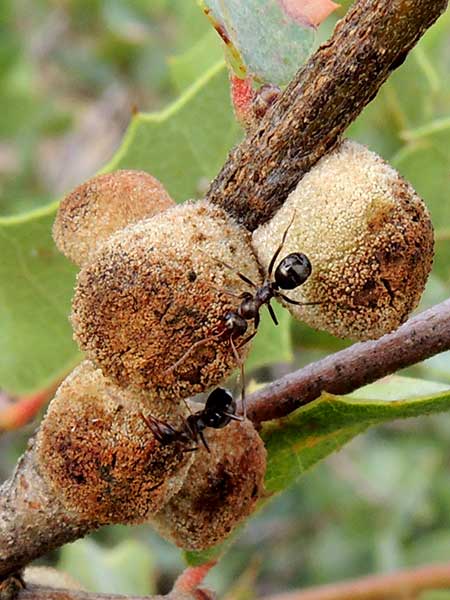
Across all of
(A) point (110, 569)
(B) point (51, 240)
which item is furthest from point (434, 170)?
(A) point (110, 569)

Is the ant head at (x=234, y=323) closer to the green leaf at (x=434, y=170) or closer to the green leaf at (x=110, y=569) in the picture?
the green leaf at (x=434, y=170)

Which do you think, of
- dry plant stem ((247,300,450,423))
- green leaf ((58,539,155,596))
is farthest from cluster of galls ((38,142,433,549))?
green leaf ((58,539,155,596))

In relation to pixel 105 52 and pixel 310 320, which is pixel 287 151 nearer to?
pixel 310 320

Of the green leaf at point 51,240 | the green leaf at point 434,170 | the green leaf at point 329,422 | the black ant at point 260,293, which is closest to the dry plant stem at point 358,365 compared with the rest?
the green leaf at point 329,422

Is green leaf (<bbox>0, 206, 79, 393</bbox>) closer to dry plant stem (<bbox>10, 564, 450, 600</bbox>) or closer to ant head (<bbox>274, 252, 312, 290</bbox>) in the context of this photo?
dry plant stem (<bbox>10, 564, 450, 600</bbox>)

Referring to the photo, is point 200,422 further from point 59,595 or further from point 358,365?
point 59,595

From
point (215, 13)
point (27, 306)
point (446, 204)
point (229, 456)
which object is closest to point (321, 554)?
point (446, 204)
